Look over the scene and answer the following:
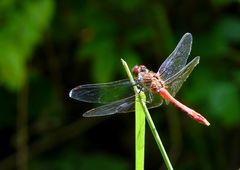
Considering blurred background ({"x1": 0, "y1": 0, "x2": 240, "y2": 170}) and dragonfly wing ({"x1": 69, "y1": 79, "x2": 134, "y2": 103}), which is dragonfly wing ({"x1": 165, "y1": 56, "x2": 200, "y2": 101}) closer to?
dragonfly wing ({"x1": 69, "y1": 79, "x2": 134, "y2": 103})

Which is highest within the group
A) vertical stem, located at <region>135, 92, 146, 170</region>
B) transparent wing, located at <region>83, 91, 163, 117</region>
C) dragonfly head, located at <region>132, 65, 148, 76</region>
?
dragonfly head, located at <region>132, 65, 148, 76</region>

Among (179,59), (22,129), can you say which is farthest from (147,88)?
(22,129)

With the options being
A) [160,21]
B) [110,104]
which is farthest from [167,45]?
[110,104]

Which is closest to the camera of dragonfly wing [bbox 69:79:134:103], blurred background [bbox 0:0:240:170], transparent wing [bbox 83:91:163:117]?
transparent wing [bbox 83:91:163:117]

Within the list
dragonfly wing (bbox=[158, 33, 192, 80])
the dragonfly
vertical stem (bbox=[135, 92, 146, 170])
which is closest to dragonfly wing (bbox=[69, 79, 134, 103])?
the dragonfly

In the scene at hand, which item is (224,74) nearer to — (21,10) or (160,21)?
(160,21)

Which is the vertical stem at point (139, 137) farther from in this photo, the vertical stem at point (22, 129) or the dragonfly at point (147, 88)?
the vertical stem at point (22, 129)

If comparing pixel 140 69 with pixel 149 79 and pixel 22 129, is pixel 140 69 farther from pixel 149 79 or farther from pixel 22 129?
pixel 22 129
